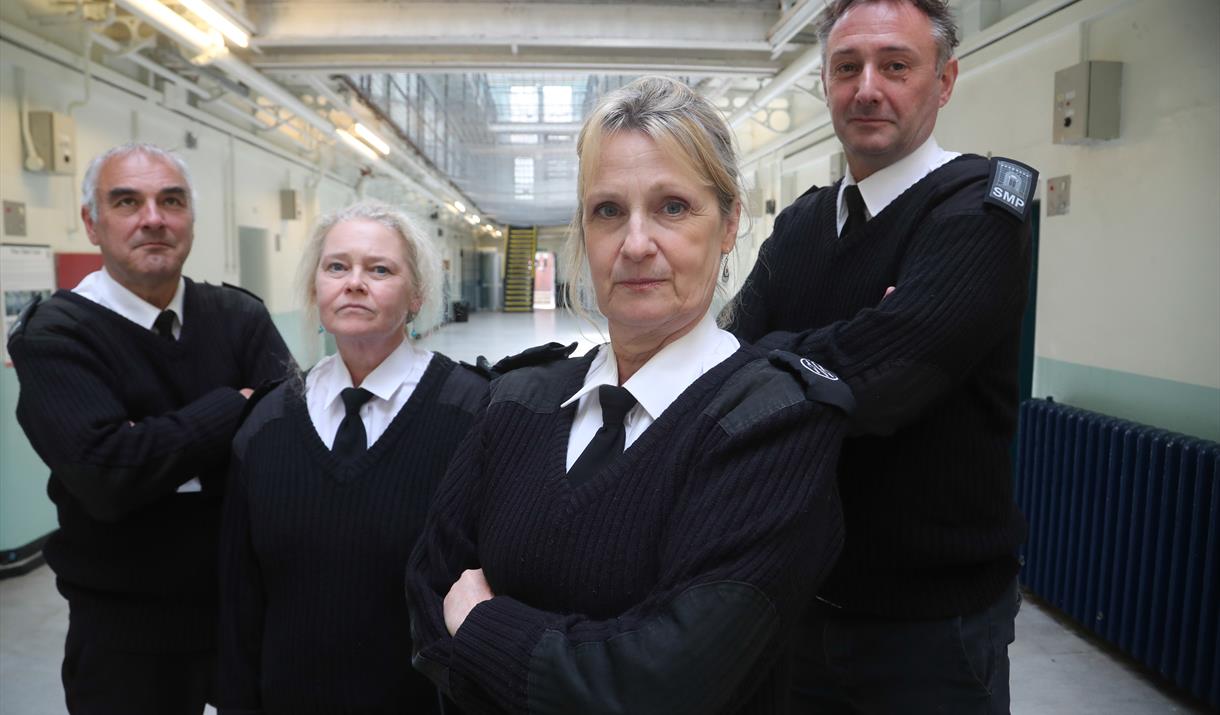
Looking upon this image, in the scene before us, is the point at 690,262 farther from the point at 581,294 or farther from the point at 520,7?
the point at 520,7

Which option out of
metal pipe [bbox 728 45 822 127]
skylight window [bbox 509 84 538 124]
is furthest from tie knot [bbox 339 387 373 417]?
skylight window [bbox 509 84 538 124]

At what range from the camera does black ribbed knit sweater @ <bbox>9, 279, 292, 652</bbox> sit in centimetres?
171

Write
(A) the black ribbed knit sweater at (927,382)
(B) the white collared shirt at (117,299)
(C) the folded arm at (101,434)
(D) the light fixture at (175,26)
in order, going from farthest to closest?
(D) the light fixture at (175,26), (B) the white collared shirt at (117,299), (C) the folded arm at (101,434), (A) the black ribbed knit sweater at (927,382)

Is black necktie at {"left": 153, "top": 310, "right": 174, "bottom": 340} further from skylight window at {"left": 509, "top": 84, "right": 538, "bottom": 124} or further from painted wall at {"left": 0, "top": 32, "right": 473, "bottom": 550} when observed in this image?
skylight window at {"left": 509, "top": 84, "right": 538, "bottom": 124}

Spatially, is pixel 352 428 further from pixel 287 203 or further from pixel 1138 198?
pixel 287 203

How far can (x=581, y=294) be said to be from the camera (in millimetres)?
1327

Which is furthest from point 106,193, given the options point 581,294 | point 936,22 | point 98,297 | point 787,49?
point 787,49

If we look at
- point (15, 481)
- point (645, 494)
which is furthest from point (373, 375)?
point (15, 481)

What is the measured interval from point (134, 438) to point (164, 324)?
35cm

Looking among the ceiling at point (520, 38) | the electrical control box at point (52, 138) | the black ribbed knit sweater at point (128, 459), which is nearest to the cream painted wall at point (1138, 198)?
the ceiling at point (520, 38)

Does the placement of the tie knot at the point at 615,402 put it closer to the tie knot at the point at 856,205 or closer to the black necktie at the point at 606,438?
the black necktie at the point at 606,438

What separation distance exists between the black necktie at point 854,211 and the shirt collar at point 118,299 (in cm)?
163

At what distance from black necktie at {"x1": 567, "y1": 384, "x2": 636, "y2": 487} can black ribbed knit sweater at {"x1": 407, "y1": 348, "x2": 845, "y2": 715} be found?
2cm

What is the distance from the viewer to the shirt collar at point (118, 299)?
6.27 feet
